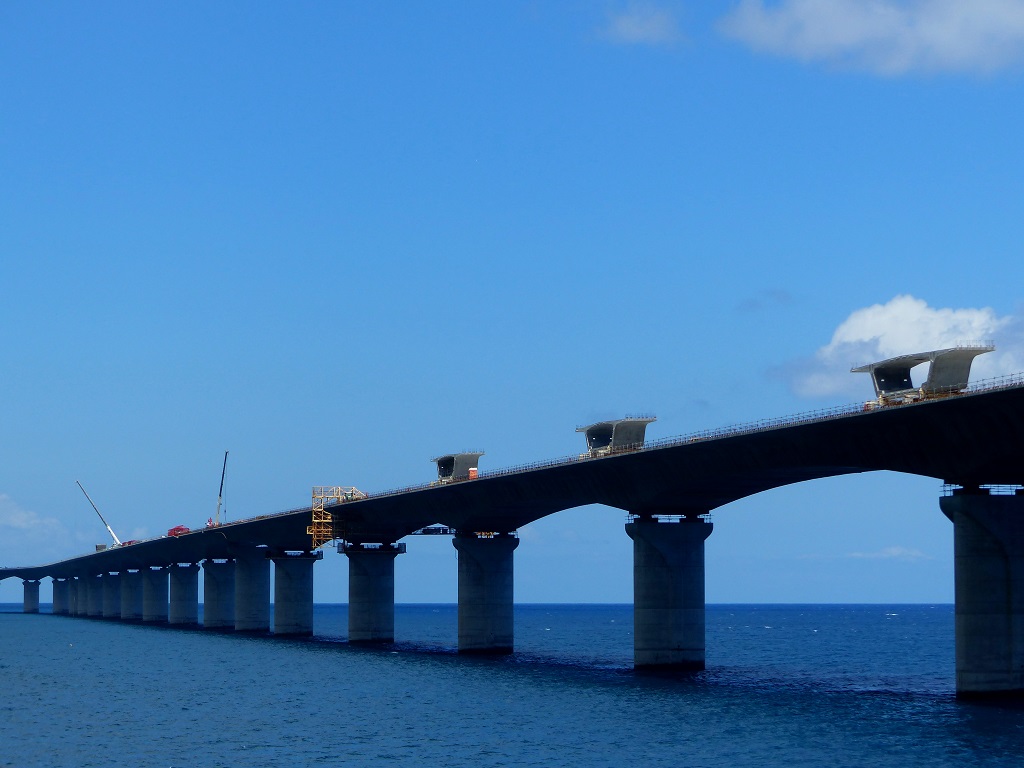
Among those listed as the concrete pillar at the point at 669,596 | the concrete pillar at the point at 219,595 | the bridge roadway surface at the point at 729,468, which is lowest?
the concrete pillar at the point at 219,595

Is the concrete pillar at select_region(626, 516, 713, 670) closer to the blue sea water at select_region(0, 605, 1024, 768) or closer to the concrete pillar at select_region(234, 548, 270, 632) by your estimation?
the blue sea water at select_region(0, 605, 1024, 768)

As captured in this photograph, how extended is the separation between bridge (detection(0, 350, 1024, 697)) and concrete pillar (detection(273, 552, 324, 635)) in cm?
16

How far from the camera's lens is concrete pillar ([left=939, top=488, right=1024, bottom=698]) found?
71562 mm

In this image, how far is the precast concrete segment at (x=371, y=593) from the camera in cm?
14150

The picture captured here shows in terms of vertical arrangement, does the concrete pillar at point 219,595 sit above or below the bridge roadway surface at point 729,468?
below

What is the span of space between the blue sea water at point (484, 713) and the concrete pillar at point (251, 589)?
47.4 meters

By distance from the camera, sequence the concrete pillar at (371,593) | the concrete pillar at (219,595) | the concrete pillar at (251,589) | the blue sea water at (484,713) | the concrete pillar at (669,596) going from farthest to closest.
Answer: the concrete pillar at (219,595) < the concrete pillar at (251,589) < the concrete pillar at (371,593) < the concrete pillar at (669,596) < the blue sea water at (484,713)

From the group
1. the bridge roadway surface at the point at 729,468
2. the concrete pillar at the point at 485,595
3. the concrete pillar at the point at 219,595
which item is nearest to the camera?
the bridge roadway surface at the point at 729,468

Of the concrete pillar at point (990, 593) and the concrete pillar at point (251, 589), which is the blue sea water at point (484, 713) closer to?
the concrete pillar at point (990, 593)

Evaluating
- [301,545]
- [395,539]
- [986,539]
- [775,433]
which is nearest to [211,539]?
[301,545]

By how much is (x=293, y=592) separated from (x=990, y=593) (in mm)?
103097

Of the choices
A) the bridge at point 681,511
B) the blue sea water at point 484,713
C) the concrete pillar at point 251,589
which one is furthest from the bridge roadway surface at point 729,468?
the concrete pillar at point 251,589

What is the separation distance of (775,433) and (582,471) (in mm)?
25045

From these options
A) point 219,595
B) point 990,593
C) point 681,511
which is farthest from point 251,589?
point 990,593
